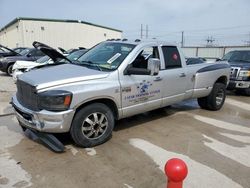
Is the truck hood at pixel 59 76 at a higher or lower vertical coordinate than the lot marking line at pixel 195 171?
higher

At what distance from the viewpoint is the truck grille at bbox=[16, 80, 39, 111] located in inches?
147

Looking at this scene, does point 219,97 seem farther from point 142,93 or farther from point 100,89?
point 100,89

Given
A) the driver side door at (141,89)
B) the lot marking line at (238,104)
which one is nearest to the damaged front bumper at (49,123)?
the driver side door at (141,89)

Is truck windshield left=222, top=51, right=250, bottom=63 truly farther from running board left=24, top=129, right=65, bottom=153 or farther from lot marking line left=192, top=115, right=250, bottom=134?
running board left=24, top=129, right=65, bottom=153

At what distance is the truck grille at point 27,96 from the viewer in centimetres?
373

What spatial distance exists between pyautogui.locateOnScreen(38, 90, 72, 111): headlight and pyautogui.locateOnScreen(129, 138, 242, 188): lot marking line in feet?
4.92

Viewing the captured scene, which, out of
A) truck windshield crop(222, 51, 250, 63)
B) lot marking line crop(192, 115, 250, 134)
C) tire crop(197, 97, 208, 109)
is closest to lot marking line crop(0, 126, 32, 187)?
lot marking line crop(192, 115, 250, 134)

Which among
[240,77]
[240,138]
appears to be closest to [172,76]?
[240,138]

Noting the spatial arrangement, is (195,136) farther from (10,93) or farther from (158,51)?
(10,93)

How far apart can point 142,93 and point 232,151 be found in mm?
1896

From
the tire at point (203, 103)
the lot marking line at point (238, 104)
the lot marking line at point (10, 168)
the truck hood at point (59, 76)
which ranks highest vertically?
the truck hood at point (59, 76)

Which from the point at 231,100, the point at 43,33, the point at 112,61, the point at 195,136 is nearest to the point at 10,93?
the point at 112,61

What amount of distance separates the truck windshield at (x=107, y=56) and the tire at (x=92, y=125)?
781 mm

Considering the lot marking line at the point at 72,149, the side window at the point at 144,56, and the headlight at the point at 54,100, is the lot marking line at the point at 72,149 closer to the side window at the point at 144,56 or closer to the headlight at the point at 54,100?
the headlight at the point at 54,100
